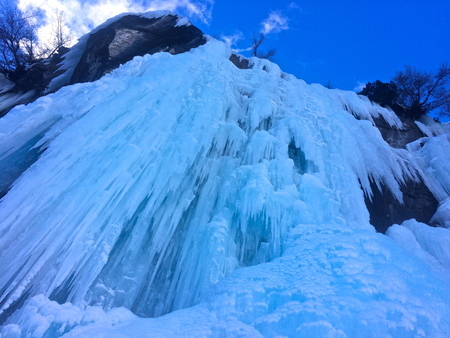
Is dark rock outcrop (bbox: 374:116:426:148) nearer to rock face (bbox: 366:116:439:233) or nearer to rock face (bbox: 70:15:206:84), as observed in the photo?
rock face (bbox: 366:116:439:233)

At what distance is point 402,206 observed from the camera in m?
6.26

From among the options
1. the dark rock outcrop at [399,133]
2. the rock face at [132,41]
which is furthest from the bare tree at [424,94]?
the rock face at [132,41]

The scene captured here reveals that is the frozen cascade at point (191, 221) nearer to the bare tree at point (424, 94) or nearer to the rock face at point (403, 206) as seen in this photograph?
the rock face at point (403, 206)

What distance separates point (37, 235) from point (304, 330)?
310 cm

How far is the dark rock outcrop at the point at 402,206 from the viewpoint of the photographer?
19.0 ft

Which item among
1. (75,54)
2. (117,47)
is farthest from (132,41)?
(75,54)

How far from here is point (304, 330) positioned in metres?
2.08

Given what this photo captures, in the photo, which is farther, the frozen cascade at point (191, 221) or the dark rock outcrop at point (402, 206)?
the dark rock outcrop at point (402, 206)

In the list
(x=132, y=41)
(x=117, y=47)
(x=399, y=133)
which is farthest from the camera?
(x=399, y=133)

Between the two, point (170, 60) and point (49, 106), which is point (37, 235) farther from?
point (170, 60)

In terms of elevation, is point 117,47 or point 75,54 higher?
point 75,54

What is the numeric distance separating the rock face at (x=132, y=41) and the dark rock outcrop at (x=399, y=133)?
767 centimetres

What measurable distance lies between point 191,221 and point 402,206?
18.3 feet

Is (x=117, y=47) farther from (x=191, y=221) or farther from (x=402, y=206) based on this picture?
(x=402, y=206)
